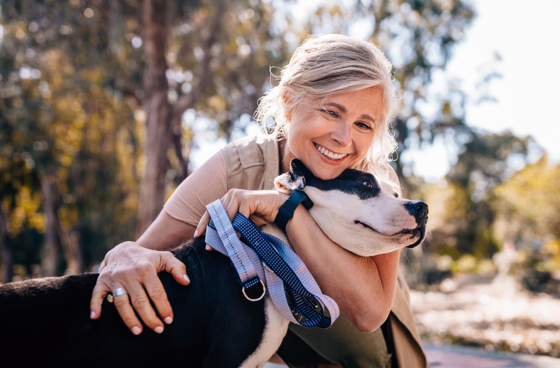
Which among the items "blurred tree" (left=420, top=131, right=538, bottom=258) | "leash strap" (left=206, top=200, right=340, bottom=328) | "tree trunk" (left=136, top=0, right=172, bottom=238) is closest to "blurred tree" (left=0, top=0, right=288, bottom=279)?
"tree trunk" (left=136, top=0, right=172, bottom=238)

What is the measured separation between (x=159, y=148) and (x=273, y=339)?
6893 mm

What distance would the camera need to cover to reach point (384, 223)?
171cm

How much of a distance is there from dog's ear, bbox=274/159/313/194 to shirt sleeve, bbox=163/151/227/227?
1.44ft

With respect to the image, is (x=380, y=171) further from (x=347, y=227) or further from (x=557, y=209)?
(x=557, y=209)

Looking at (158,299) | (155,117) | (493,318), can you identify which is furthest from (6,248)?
(158,299)

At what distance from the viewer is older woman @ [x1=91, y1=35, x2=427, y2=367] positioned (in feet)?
5.55

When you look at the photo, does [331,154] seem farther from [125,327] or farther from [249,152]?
[125,327]

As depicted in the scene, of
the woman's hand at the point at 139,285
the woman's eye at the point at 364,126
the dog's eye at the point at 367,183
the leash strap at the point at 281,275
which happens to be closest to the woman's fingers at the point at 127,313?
the woman's hand at the point at 139,285

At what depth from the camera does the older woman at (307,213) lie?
5.55 feet

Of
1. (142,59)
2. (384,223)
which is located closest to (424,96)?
(142,59)

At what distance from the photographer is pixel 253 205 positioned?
1.78 meters

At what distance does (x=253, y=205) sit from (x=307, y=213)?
294 mm

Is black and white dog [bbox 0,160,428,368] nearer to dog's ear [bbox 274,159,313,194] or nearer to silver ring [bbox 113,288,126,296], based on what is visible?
silver ring [bbox 113,288,126,296]

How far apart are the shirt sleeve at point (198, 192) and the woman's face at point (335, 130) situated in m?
0.49
